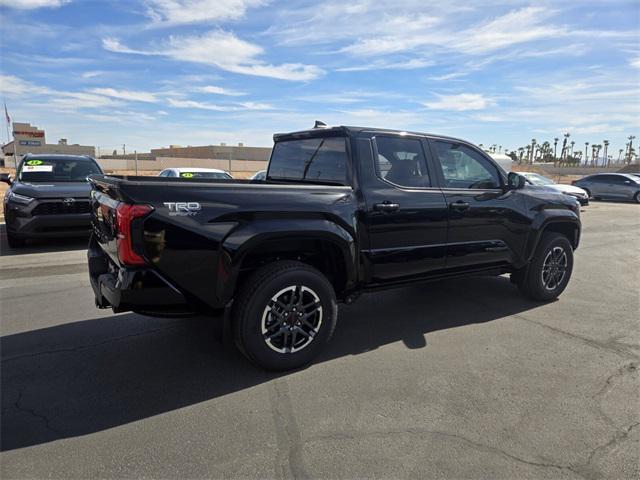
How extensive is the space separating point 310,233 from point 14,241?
6931 mm

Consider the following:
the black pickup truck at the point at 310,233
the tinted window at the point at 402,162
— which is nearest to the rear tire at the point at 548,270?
the black pickup truck at the point at 310,233

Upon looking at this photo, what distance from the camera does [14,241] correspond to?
8.02 meters

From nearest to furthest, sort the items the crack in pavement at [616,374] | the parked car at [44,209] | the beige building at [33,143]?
the crack in pavement at [616,374]
the parked car at [44,209]
the beige building at [33,143]

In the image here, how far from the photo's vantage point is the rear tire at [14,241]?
313 inches

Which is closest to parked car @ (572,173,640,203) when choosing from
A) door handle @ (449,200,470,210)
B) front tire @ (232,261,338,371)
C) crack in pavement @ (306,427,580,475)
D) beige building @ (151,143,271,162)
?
door handle @ (449,200,470,210)

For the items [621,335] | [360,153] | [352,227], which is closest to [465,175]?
[360,153]

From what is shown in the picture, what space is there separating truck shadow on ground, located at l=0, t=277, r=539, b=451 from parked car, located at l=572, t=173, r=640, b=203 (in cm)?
2262

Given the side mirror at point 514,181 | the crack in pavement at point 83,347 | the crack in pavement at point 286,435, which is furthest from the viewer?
the side mirror at point 514,181

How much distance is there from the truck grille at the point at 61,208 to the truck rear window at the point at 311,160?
4.56 meters

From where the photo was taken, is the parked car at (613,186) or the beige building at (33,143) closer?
the parked car at (613,186)

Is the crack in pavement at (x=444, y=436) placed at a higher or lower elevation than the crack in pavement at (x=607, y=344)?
lower

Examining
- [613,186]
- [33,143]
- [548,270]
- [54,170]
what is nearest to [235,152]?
[33,143]

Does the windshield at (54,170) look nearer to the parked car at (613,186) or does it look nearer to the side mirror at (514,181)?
the side mirror at (514,181)

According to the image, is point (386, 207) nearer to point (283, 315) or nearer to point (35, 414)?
point (283, 315)
